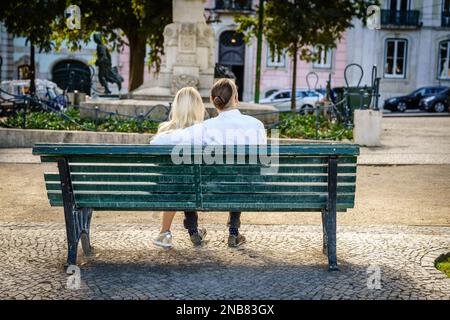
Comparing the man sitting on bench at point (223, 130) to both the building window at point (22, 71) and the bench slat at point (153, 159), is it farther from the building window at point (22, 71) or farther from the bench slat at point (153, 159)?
the building window at point (22, 71)

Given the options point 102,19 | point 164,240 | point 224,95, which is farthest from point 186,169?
point 102,19

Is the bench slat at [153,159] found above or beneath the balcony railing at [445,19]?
beneath

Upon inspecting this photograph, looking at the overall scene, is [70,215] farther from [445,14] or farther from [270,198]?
[445,14]

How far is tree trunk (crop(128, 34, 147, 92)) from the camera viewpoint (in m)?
22.0

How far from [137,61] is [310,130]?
1029cm

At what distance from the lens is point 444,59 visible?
3962cm

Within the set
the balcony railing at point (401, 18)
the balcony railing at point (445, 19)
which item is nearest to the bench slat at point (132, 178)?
the balcony railing at point (401, 18)

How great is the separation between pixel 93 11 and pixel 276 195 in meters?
18.0

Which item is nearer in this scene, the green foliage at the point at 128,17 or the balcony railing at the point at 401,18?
the green foliage at the point at 128,17

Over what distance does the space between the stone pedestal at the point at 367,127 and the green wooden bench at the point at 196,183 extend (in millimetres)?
8530

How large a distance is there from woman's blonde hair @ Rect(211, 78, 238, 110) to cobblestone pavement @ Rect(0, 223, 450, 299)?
3.92 feet

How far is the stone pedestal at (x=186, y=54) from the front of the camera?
15156 mm

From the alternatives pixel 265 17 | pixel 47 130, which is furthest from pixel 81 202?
pixel 265 17

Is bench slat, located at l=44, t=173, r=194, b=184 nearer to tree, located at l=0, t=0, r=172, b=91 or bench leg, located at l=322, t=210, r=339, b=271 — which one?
bench leg, located at l=322, t=210, r=339, b=271
